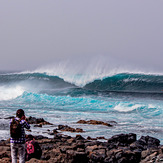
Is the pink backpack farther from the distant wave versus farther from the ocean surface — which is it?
the distant wave

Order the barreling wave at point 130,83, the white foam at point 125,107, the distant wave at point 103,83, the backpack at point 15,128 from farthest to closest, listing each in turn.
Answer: the distant wave at point 103,83, the barreling wave at point 130,83, the white foam at point 125,107, the backpack at point 15,128

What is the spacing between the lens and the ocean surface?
1318cm

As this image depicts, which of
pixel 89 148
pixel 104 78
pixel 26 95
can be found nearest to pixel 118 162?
pixel 89 148

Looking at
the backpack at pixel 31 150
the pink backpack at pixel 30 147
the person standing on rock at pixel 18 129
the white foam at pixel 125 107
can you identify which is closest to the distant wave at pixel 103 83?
the white foam at pixel 125 107

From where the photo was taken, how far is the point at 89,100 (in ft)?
78.9

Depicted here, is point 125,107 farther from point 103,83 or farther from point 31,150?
point 103,83

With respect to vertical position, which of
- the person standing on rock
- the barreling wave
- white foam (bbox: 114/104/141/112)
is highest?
the barreling wave

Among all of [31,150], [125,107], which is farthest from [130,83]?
[31,150]

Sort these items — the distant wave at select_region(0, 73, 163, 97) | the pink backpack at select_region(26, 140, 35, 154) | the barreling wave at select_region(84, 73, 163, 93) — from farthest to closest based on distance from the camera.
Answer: the distant wave at select_region(0, 73, 163, 97) → the barreling wave at select_region(84, 73, 163, 93) → the pink backpack at select_region(26, 140, 35, 154)

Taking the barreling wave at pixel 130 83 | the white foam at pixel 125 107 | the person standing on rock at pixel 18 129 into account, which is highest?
the barreling wave at pixel 130 83

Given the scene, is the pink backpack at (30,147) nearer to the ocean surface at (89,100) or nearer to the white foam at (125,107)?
the ocean surface at (89,100)

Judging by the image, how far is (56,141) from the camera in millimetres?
9227

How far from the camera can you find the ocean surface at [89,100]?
13.2 meters

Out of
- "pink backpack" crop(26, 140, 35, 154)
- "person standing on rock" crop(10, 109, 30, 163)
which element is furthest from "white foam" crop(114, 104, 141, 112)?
"person standing on rock" crop(10, 109, 30, 163)
